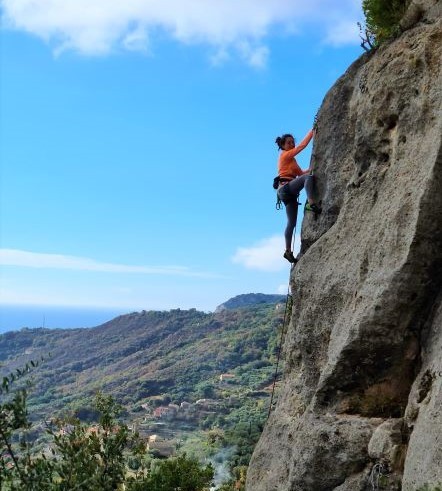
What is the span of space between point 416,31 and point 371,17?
3.35m

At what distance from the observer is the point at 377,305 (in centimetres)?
959

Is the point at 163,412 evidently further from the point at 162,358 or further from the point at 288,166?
the point at 288,166

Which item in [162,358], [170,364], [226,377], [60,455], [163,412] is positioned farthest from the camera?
[162,358]

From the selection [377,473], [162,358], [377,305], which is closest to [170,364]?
[162,358]

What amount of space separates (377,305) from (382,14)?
7744 mm

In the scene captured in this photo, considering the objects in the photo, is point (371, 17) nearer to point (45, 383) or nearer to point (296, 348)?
point (296, 348)

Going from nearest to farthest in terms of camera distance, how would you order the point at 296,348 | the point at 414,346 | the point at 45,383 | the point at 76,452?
the point at 414,346 < the point at 76,452 < the point at 296,348 < the point at 45,383

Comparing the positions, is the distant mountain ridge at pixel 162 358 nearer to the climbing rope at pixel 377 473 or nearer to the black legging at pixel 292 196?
the black legging at pixel 292 196

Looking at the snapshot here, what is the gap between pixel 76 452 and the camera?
37.1 ft

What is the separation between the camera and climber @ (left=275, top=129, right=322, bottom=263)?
13.6 metres

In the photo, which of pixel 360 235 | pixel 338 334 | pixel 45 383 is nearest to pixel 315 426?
pixel 338 334

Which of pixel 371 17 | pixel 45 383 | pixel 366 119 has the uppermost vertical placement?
pixel 371 17

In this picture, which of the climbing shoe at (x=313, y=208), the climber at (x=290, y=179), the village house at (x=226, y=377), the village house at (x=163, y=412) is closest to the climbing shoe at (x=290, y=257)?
the climber at (x=290, y=179)

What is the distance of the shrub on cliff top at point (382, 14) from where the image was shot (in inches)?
527
